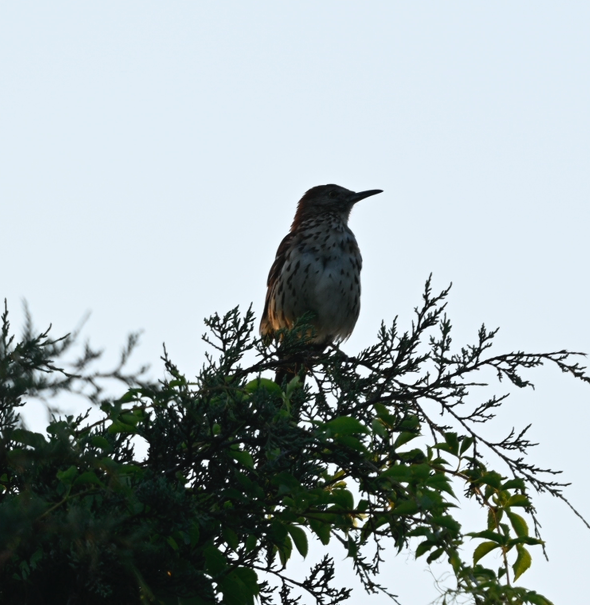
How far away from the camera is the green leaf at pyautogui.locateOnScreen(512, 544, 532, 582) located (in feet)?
8.52

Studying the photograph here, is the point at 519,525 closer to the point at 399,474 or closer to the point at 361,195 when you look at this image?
the point at 399,474

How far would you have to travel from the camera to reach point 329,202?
27.5 feet

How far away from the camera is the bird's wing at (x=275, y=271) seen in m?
7.76

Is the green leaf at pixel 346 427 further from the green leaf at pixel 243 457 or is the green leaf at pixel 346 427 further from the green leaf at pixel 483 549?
the green leaf at pixel 483 549

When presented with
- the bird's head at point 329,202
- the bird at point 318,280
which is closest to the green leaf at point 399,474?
the bird at point 318,280

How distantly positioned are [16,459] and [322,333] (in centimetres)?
578

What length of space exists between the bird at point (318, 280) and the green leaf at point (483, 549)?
455 cm

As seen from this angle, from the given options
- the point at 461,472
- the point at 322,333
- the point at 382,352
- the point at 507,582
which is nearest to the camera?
the point at 507,582

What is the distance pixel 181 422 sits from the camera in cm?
272

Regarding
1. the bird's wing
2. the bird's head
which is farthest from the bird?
the bird's head

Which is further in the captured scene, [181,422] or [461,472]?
[461,472]

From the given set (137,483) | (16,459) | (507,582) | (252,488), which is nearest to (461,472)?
(507,582)

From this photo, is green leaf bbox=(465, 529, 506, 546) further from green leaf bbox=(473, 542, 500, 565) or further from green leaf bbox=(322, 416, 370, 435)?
green leaf bbox=(322, 416, 370, 435)

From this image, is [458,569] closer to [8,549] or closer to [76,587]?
[76,587]
